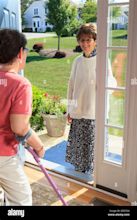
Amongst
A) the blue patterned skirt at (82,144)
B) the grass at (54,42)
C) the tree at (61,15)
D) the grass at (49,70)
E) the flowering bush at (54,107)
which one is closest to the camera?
the blue patterned skirt at (82,144)

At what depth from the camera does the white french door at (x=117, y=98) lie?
2.12 metres

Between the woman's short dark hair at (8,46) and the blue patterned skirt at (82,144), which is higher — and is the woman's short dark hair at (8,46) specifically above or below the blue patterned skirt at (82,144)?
above

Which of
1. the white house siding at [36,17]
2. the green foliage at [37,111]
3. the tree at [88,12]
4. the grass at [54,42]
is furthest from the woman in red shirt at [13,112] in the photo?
the grass at [54,42]

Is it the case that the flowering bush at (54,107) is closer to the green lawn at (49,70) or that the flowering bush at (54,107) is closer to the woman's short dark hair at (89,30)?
the green lawn at (49,70)

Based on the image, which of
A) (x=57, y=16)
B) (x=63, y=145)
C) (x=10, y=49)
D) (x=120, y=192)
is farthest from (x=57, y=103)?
(x=10, y=49)

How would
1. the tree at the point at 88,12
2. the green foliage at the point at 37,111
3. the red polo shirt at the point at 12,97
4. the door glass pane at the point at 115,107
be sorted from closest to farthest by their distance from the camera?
the red polo shirt at the point at 12,97, the door glass pane at the point at 115,107, the green foliage at the point at 37,111, the tree at the point at 88,12

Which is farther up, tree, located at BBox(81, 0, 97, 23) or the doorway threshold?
tree, located at BBox(81, 0, 97, 23)

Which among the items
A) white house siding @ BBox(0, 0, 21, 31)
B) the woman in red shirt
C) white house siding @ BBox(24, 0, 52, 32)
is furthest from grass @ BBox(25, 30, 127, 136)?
the woman in red shirt

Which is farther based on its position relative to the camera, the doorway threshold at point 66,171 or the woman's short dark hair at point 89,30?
the doorway threshold at point 66,171

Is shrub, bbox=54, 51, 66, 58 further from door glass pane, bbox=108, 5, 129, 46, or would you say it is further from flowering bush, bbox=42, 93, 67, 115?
door glass pane, bbox=108, 5, 129, 46

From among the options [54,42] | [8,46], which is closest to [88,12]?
[54,42]

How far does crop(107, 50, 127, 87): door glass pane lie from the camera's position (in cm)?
220

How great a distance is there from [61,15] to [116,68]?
9.31ft

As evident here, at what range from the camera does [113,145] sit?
2.41 metres
